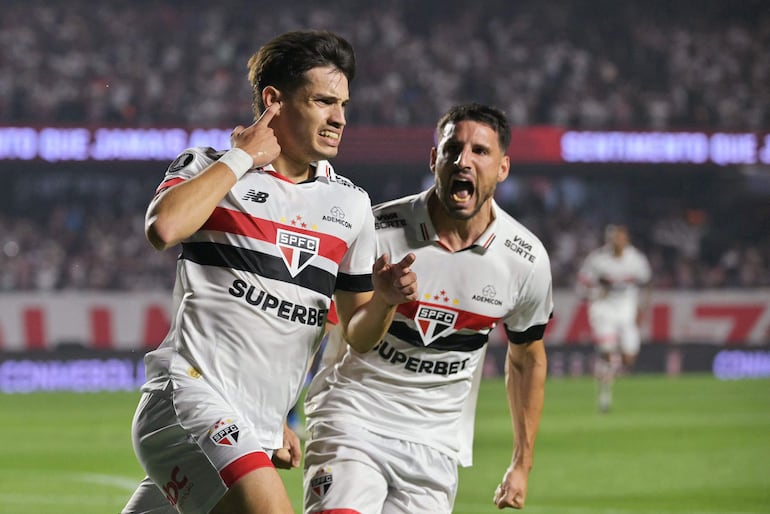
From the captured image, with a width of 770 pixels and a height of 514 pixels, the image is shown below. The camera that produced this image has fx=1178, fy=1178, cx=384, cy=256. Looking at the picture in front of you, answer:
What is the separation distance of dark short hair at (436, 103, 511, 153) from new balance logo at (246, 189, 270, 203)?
120cm

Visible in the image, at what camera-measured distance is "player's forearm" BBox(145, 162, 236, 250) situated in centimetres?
376

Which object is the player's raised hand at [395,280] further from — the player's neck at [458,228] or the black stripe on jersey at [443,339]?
the player's neck at [458,228]

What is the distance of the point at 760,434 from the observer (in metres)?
15.1

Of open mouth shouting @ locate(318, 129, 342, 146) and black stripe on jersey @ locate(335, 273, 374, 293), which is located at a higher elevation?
open mouth shouting @ locate(318, 129, 342, 146)

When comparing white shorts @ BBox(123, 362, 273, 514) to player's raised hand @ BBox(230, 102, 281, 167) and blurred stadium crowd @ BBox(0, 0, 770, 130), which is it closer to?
player's raised hand @ BBox(230, 102, 281, 167)

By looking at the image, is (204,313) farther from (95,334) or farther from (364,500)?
(95,334)

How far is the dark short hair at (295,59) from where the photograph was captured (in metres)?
4.30

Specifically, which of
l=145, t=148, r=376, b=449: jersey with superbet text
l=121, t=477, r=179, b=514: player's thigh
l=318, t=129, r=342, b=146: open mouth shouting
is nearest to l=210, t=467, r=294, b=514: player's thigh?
l=145, t=148, r=376, b=449: jersey with superbet text

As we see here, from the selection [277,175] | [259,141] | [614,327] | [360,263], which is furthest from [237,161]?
[614,327]

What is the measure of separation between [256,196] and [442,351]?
1.26m

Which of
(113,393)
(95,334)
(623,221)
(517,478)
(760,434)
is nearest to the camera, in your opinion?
(517,478)

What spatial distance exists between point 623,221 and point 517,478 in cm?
2660

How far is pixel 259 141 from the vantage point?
412 cm

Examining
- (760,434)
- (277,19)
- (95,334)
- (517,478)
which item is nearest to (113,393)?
(95,334)
